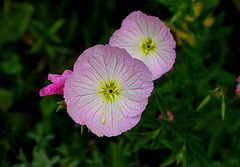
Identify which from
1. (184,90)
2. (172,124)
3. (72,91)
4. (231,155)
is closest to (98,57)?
(72,91)

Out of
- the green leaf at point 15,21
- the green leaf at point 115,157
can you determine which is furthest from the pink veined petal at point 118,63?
the green leaf at point 15,21

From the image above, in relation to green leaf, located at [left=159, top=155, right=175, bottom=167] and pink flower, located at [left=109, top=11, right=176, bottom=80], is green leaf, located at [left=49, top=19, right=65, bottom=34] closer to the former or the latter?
pink flower, located at [left=109, top=11, right=176, bottom=80]

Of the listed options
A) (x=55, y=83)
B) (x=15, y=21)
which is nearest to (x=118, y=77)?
(x=55, y=83)

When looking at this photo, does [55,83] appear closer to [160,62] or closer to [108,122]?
[108,122]

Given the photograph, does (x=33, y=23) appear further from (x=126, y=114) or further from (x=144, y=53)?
(x=126, y=114)

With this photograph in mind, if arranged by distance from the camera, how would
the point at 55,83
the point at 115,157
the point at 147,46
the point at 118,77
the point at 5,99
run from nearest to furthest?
the point at 55,83
the point at 118,77
the point at 147,46
the point at 115,157
the point at 5,99

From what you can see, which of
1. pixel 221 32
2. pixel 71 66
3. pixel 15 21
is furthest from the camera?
pixel 15 21

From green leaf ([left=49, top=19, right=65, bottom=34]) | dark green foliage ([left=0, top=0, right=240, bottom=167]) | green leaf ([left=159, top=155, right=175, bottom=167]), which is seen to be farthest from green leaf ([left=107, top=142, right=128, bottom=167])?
green leaf ([left=49, top=19, right=65, bottom=34])
